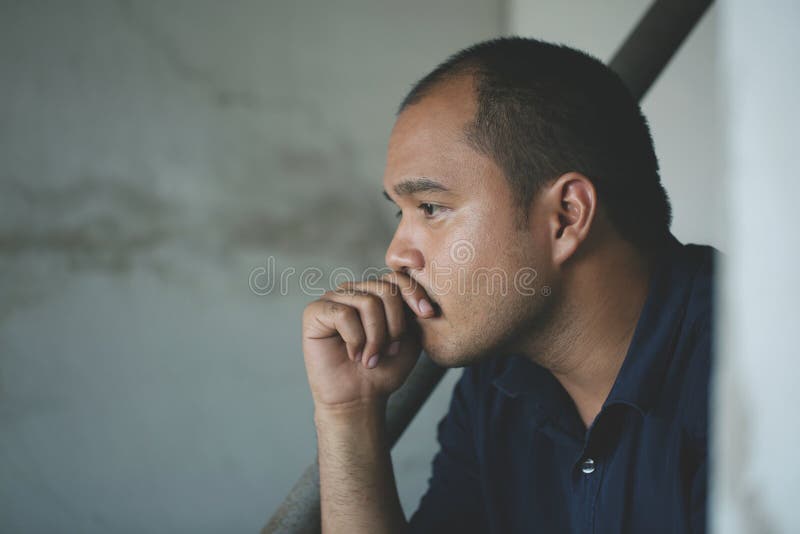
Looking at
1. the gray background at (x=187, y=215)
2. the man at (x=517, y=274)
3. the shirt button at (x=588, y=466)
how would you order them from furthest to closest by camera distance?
the gray background at (x=187, y=215)
the man at (x=517, y=274)
the shirt button at (x=588, y=466)

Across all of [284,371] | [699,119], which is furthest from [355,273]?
[699,119]

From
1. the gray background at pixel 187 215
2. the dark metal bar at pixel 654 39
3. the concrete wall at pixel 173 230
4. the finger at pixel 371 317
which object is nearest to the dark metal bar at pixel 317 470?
the finger at pixel 371 317

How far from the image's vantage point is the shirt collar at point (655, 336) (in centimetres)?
94

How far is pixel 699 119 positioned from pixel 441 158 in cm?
121

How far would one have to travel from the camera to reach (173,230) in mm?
2316

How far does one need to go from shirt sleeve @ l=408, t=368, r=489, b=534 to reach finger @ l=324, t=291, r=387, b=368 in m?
0.32

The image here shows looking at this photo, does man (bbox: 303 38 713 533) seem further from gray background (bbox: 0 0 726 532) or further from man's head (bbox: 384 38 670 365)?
gray background (bbox: 0 0 726 532)

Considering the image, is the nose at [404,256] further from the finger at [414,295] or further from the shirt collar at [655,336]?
the shirt collar at [655,336]

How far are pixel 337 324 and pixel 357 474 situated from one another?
327 millimetres

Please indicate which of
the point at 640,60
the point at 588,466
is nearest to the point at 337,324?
the point at 588,466

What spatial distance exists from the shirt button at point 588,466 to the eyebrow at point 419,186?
58 cm

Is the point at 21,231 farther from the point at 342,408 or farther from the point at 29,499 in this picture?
the point at 342,408

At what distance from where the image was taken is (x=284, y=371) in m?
2.54

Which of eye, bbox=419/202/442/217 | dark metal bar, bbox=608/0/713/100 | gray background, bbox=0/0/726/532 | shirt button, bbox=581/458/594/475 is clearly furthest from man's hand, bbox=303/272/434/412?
gray background, bbox=0/0/726/532
